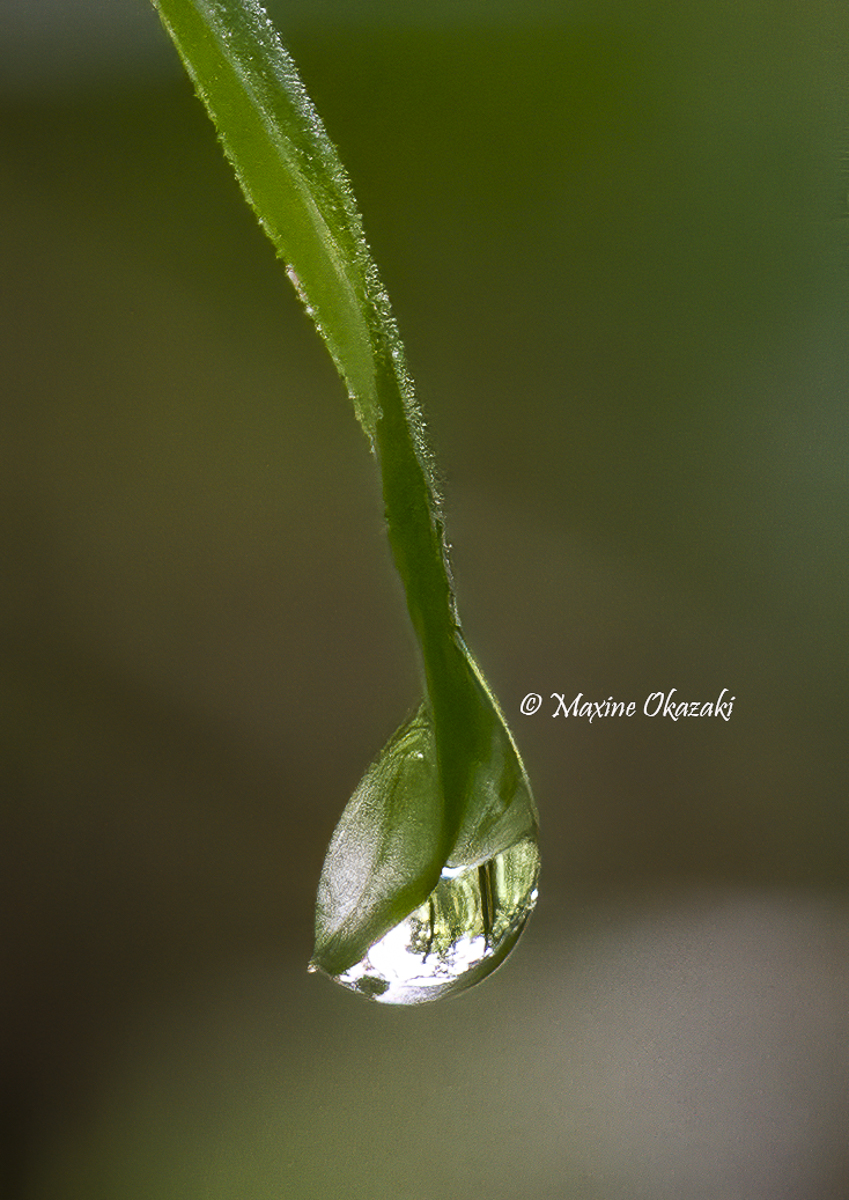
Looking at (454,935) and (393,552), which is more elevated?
(393,552)

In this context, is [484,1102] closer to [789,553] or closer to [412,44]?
[789,553]

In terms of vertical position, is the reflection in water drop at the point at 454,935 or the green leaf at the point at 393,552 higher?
the green leaf at the point at 393,552

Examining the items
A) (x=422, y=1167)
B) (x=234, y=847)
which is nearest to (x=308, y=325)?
(x=234, y=847)
